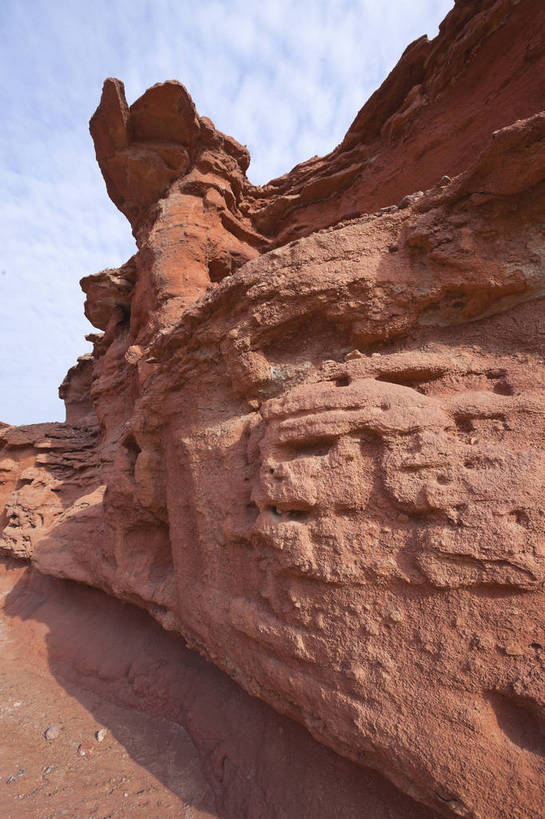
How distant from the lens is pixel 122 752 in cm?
271

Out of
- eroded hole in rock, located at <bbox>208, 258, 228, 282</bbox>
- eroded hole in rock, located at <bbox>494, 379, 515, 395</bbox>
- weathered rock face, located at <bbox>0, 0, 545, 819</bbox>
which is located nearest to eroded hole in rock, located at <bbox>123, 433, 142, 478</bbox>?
weathered rock face, located at <bbox>0, 0, 545, 819</bbox>

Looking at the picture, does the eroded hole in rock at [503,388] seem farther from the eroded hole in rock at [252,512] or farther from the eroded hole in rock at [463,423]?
the eroded hole in rock at [252,512]

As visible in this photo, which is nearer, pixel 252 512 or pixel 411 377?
pixel 411 377

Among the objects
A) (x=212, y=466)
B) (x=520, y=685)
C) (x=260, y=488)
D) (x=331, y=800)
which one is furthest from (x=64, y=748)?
(x=520, y=685)

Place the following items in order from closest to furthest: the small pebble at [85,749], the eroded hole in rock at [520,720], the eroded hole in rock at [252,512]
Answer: the eroded hole in rock at [520,720], the eroded hole in rock at [252,512], the small pebble at [85,749]

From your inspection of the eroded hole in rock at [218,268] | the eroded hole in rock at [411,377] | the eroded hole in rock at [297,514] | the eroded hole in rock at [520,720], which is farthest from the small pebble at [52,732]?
the eroded hole in rock at [218,268]

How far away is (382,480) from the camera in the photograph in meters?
1.82

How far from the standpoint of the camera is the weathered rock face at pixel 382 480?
1.49m

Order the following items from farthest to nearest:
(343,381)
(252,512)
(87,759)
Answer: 1. (87,759)
2. (252,512)
3. (343,381)

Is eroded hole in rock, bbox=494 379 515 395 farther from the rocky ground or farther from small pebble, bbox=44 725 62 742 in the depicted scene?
small pebble, bbox=44 725 62 742

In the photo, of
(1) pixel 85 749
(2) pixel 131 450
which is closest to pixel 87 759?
(1) pixel 85 749

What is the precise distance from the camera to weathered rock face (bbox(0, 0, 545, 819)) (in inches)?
58.8

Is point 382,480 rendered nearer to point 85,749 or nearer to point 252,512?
point 252,512

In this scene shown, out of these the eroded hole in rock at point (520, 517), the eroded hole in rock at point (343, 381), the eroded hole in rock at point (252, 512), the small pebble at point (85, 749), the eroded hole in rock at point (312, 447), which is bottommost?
the small pebble at point (85, 749)
